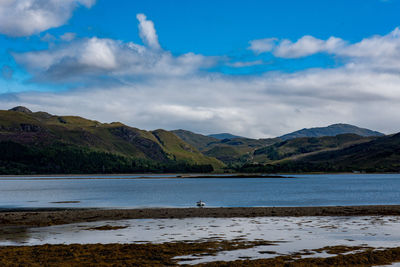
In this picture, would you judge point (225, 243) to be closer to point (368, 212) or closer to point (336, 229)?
point (336, 229)

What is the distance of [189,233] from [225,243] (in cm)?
765

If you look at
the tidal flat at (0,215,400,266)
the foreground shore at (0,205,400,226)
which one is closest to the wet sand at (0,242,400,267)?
the tidal flat at (0,215,400,266)

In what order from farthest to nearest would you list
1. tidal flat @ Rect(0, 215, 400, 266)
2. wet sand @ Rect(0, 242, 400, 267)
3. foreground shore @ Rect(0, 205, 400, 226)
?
1. foreground shore @ Rect(0, 205, 400, 226)
2. tidal flat @ Rect(0, 215, 400, 266)
3. wet sand @ Rect(0, 242, 400, 267)

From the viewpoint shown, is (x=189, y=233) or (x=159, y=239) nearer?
(x=159, y=239)

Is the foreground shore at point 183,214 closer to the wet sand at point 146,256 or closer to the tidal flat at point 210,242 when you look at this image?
the tidal flat at point 210,242

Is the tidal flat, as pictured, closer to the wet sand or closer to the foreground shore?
the wet sand

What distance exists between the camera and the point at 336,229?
45.9m

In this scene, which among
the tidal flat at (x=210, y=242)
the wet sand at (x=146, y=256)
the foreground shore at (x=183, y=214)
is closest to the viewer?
the wet sand at (x=146, y=256)

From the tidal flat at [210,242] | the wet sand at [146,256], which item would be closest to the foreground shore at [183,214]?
the tidal flat at [210,242]

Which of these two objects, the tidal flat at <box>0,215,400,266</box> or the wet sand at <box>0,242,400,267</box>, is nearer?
the wet sand at <box>0,242,400,267</box>

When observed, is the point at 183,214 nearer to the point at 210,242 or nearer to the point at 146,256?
the point at 210,242

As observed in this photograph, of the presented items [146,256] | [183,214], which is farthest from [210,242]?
[183,214]

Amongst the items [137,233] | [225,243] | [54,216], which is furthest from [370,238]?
[54,216]

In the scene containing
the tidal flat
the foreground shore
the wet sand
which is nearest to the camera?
the wet sand
